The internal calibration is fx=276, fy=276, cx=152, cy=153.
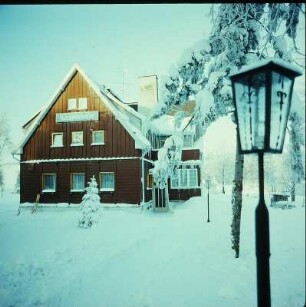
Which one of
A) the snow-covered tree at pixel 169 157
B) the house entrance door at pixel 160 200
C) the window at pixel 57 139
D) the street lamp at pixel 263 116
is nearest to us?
the street lamp at pixel 263 116

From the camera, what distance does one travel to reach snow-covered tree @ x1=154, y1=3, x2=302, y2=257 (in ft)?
15.5

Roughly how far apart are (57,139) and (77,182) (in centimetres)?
101

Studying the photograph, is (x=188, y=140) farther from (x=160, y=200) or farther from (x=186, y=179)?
(x=160, y=200)

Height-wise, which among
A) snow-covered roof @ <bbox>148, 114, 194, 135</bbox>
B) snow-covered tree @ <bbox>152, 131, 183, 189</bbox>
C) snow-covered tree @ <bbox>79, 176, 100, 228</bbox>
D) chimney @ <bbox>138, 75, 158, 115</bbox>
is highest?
chimney @ <bbox>138, 75, 158, 115</bbox>

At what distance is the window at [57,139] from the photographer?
5.84 metres

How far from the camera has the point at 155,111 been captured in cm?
570

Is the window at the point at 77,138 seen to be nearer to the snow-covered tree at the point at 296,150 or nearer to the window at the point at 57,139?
the window at the point at 57,139

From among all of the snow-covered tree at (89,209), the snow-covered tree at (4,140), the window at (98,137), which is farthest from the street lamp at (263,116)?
the snow-covered tree at (4,140)

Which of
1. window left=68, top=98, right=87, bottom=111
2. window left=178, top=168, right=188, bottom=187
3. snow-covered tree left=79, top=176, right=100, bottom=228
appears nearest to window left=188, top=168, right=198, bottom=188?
window left=178, top=168, right=188, bottom=187

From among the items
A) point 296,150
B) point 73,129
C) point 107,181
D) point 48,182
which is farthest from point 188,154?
point 48,182

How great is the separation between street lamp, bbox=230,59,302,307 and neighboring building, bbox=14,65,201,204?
116 inches

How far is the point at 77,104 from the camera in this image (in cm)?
616

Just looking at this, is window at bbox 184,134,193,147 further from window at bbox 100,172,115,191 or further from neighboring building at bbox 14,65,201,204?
window at bbox 100,172,115,191

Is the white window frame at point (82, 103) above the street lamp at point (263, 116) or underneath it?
above
